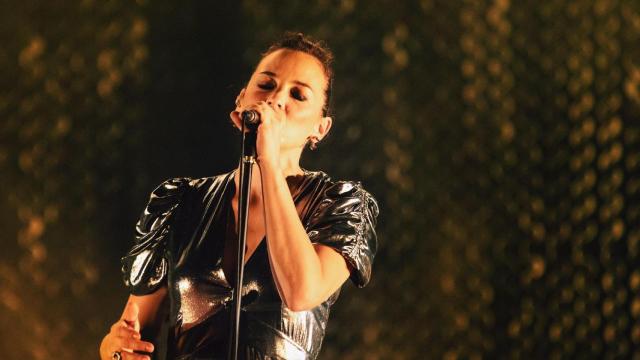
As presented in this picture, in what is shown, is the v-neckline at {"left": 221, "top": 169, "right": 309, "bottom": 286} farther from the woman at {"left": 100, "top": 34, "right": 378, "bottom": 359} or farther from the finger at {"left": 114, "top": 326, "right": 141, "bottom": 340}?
the finger at {"left": 114, "top": 326, "right": 141, "bottom": 340}

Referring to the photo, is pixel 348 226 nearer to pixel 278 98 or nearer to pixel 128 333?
pixel 278 98

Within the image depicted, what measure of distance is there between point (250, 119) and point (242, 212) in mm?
112

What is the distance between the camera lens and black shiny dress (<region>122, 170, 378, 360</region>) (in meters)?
0.93

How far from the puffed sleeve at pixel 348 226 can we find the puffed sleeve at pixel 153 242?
20cm

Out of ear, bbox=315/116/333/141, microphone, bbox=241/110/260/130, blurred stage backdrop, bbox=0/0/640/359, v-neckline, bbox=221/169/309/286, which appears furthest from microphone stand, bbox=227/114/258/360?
blurred stage backdrop, bbox=0/0/640/359

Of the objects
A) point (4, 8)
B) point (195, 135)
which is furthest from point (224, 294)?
point (4, 8)

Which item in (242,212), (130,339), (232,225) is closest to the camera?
(242,212)

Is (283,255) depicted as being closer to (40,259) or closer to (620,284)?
(40,259)

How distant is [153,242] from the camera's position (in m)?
1.03

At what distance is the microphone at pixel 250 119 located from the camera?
859 mm

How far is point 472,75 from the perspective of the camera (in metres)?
1.36

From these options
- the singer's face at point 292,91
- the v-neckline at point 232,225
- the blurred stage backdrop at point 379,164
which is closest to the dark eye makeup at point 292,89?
the singer's face at point 292,91

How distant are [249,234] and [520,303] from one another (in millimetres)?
555

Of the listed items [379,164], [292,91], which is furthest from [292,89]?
[379,164]
